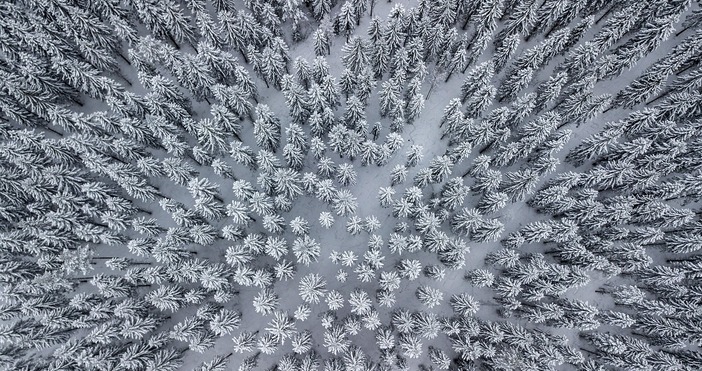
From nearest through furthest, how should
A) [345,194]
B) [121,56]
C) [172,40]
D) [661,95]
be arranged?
[345,194], [661,95], [121,56], [172,40]

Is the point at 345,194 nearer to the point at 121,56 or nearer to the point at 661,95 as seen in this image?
the point at 121,56

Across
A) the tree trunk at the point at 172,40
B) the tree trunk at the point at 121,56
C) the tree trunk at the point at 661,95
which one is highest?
the tree trunk at the point at 661,95

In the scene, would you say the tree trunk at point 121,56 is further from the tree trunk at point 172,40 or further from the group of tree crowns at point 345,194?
the tree trunk at point 172,40

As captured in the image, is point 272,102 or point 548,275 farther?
point 272,102

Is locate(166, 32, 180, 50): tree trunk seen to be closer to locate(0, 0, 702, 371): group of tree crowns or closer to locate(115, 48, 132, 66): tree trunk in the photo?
locate(0, 0, 702, 371): group of tree crowns

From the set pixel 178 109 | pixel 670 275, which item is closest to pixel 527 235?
pixel 670 275

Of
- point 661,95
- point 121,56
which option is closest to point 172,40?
point 121,56

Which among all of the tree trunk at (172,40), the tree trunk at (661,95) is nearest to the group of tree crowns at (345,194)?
the tree trunk at (661,95)

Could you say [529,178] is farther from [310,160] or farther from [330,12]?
[330,12]
